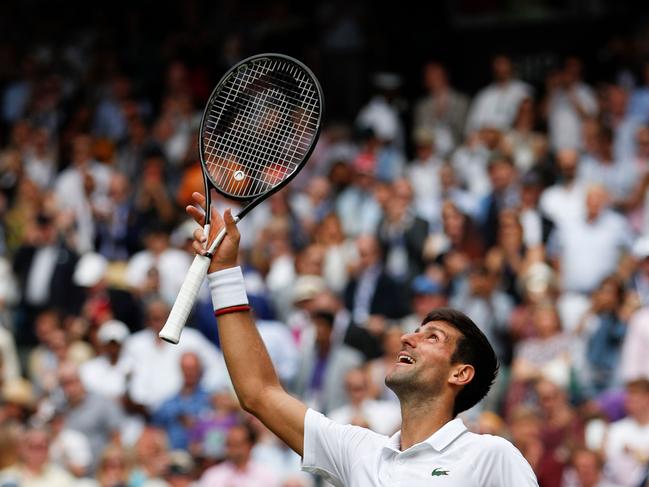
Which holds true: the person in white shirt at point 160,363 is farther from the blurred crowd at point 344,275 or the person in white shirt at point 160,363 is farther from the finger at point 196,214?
the finger at point 196,214

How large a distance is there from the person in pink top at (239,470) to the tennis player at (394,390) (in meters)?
4.77

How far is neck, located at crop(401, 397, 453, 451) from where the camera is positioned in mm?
4828

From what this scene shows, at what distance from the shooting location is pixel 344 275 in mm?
12352

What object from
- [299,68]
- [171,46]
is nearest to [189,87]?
[171,46]

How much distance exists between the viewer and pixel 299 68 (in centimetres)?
524

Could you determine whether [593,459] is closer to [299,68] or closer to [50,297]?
[299,68]

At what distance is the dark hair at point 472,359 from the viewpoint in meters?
4.92

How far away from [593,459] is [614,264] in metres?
2.98

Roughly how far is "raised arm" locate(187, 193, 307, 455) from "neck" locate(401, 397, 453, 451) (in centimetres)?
33

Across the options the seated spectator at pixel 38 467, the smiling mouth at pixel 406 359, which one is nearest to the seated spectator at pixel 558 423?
the seated spectator at pixel 38 467

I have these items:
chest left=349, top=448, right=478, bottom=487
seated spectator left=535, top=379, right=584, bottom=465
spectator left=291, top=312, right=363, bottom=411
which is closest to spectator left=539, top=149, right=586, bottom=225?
spectator left=291, top=312, right=363, bottom=411

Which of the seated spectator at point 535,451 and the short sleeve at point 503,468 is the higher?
the short sleeve at point 503,468

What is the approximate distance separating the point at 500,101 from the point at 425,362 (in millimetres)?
9427

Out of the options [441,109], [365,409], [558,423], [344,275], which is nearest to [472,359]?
[558,423]
